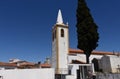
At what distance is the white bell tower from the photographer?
1968 inches

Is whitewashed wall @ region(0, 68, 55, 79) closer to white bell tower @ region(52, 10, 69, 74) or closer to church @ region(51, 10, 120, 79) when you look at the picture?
church @ region(51, 10, 120, 79)

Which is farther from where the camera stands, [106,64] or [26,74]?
[106,64]

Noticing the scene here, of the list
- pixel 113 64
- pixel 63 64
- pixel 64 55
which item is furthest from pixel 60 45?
pixel 113 64

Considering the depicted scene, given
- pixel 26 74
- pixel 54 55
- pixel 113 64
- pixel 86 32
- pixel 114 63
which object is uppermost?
pixel 86 32

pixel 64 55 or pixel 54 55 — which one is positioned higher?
pixel 54 55

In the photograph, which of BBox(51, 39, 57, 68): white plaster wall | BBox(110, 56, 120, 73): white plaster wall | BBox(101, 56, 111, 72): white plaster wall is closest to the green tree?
BBox(110, 56, 120, 73): white plaster wall

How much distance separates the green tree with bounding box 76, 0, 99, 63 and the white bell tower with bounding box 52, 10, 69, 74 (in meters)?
11.1

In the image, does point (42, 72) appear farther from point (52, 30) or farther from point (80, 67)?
point (52, 30)

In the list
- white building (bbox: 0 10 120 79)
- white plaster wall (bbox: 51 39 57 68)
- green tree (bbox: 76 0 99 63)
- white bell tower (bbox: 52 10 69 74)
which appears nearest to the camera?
green tree (bbox: 76 0 99 63)

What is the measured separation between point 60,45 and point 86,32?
13829 mm

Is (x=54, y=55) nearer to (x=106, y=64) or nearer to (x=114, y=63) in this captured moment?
(x=106, y=64)

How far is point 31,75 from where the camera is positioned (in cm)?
3919

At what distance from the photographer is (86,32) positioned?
39.3 meters

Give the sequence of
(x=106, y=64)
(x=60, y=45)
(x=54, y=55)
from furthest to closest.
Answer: (x=54, y=55) < (x=60, y=45) < (x=106, y=64)
